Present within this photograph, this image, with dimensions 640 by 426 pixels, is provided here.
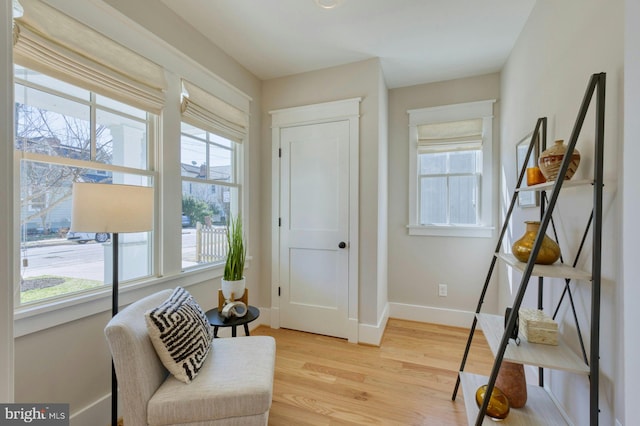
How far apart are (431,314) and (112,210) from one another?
3033mm

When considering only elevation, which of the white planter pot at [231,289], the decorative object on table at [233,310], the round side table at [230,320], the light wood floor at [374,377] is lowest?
the light wood floor at [374,377]

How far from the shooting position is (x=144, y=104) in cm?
173

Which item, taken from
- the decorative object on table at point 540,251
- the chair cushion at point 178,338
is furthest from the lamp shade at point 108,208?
the decorative object on table at point 540,251

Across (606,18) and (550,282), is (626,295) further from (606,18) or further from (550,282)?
(606,18)

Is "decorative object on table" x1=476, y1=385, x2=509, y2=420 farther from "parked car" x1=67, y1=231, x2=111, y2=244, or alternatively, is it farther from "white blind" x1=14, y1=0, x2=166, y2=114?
"white blind" x1=14, y1=0, x2=166, y2=114

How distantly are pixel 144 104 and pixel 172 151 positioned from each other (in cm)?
34

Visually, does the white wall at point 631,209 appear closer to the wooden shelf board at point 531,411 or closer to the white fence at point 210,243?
the wooden shelf board at point 531,411

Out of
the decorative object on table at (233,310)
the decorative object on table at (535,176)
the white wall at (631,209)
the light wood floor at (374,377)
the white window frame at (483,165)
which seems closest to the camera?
the white wall at (631,209)

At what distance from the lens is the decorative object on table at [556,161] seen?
118 centimetres

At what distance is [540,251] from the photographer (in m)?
1.24

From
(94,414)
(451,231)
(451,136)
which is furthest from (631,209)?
(94,414)

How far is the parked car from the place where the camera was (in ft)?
4.82

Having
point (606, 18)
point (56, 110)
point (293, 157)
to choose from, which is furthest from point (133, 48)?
point (606, 18)

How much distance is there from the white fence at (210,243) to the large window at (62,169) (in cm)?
53
